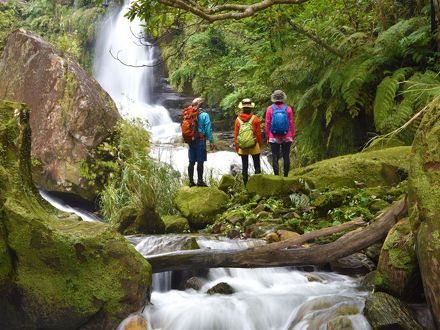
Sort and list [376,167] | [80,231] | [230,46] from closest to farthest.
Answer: [80,231]
[376,167]
[230,46]

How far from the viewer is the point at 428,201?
232 cm

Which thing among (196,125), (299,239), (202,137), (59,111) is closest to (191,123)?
(196,125)

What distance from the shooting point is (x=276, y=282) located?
12.6 feet

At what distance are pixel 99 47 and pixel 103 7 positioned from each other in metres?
2.90

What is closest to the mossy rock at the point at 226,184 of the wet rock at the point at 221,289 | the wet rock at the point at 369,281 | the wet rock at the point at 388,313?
the wet rock at the point at 221,289

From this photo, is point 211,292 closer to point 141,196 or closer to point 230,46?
point 141,196

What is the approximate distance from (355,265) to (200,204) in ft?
11.6

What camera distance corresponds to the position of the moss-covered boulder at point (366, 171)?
5750 millimetres

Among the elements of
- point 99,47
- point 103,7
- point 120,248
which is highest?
point 103,7

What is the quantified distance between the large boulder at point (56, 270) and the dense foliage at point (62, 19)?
62.7 feet

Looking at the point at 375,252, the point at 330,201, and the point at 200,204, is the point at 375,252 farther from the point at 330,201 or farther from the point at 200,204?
the point at 200,204

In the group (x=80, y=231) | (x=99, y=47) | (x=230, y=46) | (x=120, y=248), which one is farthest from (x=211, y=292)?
(x=99, y=47)

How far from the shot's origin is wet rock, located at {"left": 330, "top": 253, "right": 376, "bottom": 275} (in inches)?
144

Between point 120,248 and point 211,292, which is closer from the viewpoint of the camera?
point 120,248
